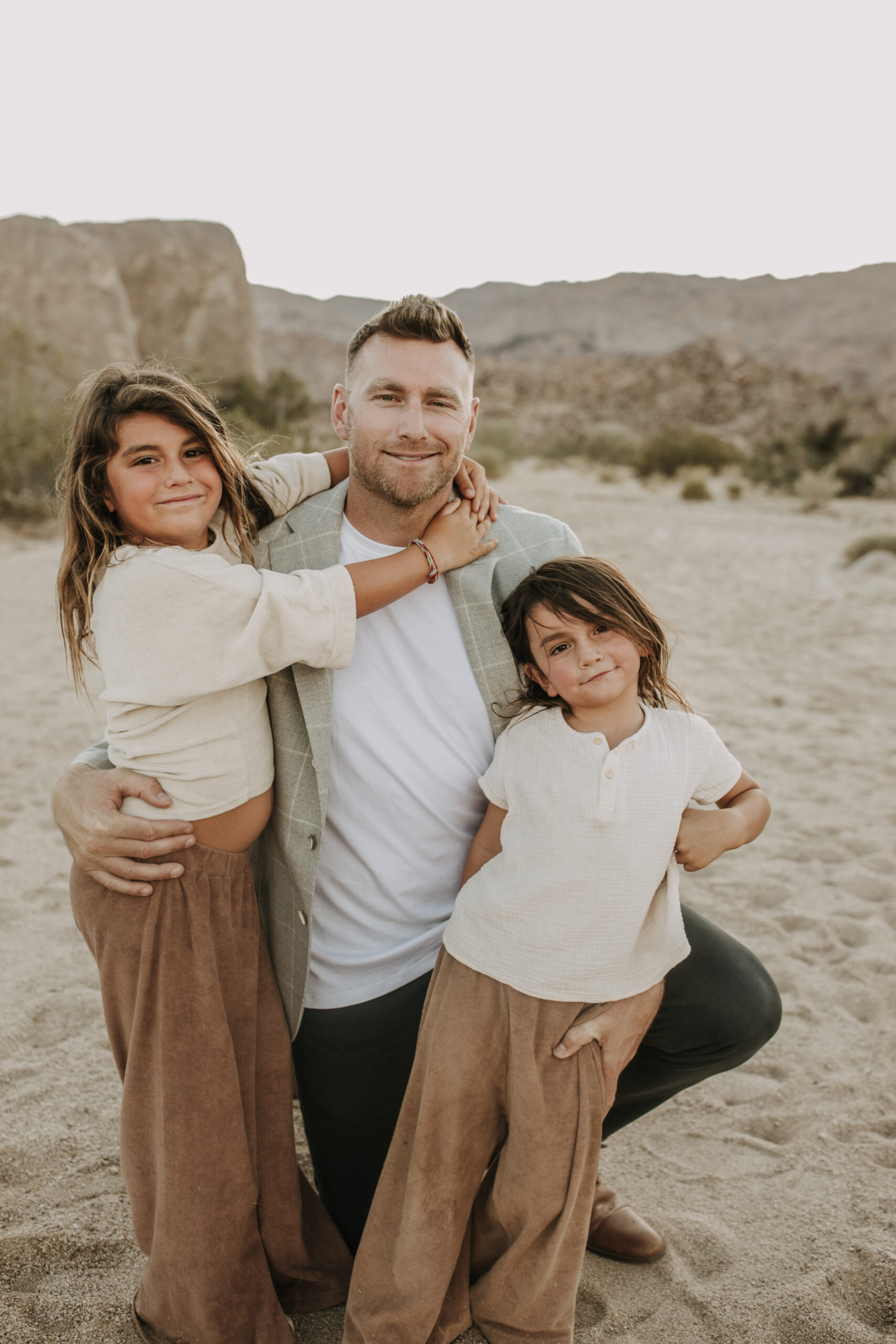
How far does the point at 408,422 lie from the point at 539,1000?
4.22 feet

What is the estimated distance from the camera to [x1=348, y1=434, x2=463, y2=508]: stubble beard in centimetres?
203

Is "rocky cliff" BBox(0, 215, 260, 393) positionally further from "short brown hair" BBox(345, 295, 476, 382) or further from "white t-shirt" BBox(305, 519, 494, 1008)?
"white t-shirt" BBox(305, 519, 494, 1008)

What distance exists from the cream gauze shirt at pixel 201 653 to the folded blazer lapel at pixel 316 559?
0.31 ft

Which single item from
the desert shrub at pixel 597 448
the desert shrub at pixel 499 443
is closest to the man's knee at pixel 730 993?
the desert shrub at pixel 499 443

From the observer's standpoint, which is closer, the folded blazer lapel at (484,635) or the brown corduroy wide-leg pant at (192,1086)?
the brown corduroy wide-leg pant at (192,1086)

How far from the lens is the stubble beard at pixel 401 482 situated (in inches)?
80.0

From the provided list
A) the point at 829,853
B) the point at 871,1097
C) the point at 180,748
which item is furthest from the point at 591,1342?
the point at 829,853

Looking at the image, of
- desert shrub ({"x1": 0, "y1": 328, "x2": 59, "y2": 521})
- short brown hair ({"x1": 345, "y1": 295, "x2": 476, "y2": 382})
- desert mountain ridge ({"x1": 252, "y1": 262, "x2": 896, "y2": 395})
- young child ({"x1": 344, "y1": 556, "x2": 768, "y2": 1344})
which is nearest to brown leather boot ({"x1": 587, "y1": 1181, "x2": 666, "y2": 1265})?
young child ({"x1": 344, "y1": 556, "x2": 768, "y2": 1344})

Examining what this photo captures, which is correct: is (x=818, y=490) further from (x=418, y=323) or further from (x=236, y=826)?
(x=236, y=826)

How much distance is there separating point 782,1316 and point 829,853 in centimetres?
254

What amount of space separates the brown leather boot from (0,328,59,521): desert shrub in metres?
11.5

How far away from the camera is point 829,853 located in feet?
13.3

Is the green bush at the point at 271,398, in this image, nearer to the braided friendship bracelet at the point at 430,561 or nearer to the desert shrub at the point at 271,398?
the desert shrub at the point at 271,398

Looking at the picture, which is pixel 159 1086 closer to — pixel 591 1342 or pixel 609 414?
pixel 591 1342
